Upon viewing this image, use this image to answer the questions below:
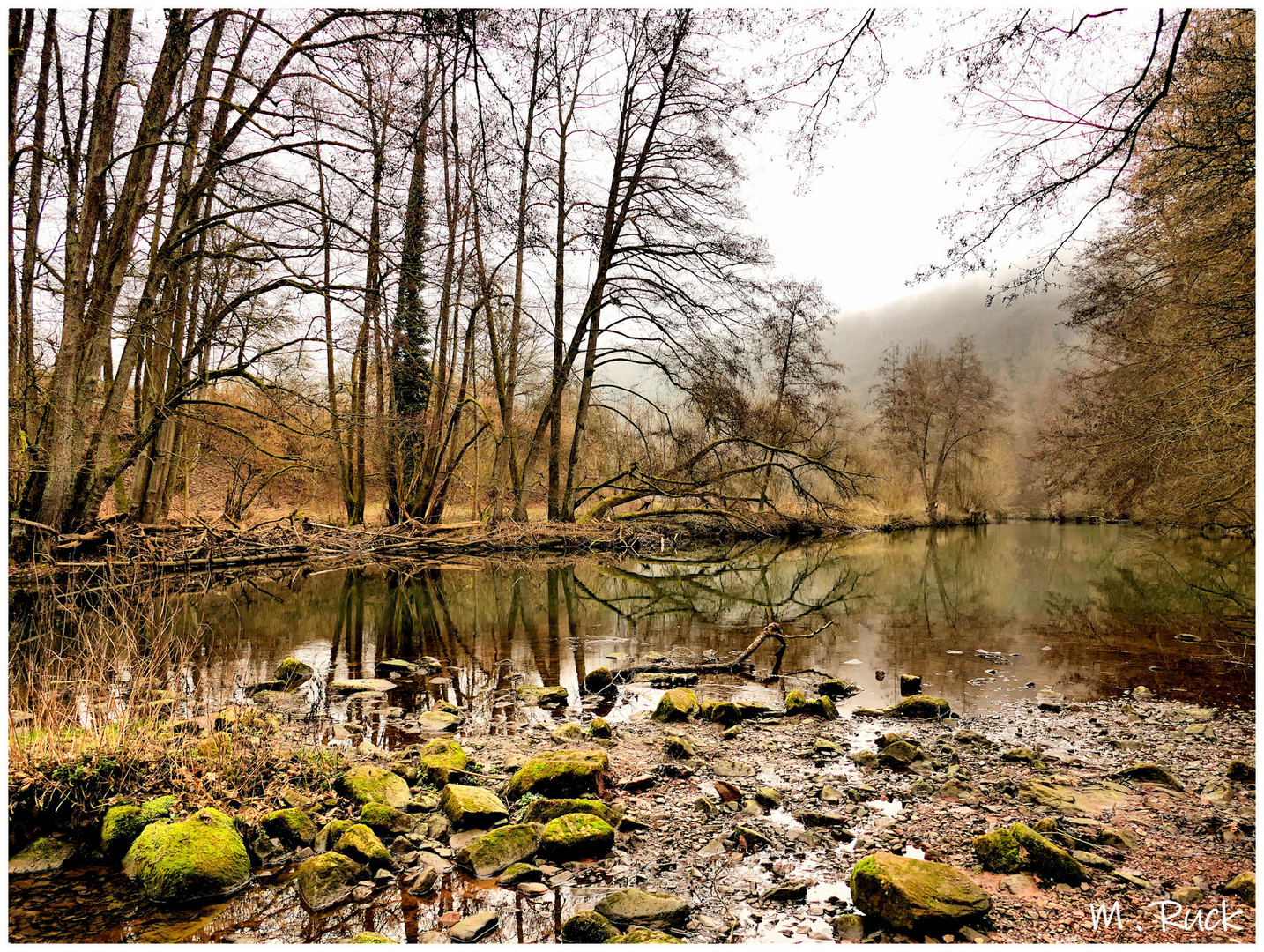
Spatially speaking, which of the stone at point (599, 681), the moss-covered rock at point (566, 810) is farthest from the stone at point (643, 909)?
the stone at point (599, 681)

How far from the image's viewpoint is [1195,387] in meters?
6.89

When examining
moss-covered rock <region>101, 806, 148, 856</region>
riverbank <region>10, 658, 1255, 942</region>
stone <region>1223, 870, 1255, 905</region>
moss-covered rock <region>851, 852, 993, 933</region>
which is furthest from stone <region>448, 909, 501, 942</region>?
stone <region>1223, 870, 1255, 905</region>

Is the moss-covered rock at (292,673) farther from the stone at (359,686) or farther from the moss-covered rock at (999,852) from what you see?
the moss-covered rock at (999,852)

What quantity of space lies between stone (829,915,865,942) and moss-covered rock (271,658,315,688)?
5.44 meters

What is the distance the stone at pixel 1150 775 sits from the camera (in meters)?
4.03

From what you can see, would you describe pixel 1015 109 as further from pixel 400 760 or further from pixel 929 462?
pixel 929 462

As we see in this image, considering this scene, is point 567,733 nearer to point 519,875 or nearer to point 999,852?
point 519,875

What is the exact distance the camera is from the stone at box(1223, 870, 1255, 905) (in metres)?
2.85

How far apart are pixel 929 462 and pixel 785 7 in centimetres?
3456

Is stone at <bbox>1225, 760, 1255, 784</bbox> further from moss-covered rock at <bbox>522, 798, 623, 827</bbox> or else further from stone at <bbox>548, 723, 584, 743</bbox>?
stone at <bbox>548, 723, 584, 743</bbox>

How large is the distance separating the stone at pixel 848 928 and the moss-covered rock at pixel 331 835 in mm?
A: 2381

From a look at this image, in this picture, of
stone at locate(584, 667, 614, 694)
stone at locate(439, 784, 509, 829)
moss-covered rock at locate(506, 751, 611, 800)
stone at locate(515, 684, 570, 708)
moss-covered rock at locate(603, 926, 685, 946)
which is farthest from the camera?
stone at locate(584, 667, 614, 694)

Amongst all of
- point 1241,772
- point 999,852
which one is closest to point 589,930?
point 999,852

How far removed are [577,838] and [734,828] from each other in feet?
2.92
